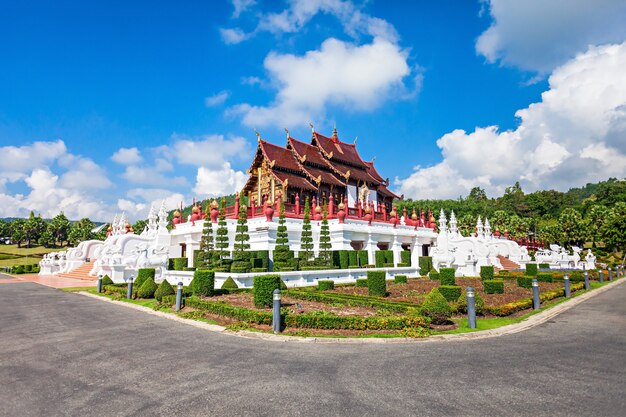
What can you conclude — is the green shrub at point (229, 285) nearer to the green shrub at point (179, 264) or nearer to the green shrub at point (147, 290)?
the green shrub at point (147, 290)

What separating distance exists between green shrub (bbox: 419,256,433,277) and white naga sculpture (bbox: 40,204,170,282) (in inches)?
767

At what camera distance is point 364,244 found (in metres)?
32.9

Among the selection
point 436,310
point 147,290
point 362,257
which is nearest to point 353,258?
point 362,257

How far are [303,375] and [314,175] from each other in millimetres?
31673

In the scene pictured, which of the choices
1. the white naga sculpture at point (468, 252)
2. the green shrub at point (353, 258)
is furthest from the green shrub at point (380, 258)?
the white naga sculpture at point (468, 252)

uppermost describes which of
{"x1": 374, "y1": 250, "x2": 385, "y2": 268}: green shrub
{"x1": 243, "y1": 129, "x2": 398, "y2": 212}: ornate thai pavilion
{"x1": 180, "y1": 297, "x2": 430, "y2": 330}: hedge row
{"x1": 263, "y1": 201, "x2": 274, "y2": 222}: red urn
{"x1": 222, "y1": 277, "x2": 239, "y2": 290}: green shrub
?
{"x1": 243, "y1": 129, "x2": 398, "y2": 212}: ornate thai pavilion

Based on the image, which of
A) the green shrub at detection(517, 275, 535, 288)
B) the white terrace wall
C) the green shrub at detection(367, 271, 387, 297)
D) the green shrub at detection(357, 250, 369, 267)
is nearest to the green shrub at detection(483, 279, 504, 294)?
the green shrub at detection(517, 275, 535, 288)

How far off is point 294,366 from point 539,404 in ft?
13.7

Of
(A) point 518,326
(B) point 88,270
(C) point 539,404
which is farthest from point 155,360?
(B) point 88,270

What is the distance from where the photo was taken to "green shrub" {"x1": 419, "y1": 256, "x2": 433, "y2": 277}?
96.8 ft

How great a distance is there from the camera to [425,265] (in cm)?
A: 2989

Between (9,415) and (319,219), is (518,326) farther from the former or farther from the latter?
(319,219)

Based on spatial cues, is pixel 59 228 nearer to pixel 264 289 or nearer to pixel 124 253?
pixel 124 253

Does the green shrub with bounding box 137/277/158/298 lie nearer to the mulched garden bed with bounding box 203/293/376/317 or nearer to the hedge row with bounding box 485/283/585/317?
the mulched garden bed with bounding box 203/293/376/317
